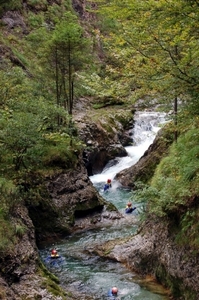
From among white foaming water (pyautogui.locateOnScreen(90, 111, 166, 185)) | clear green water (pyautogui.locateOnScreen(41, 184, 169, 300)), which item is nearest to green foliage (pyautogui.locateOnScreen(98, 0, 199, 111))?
clear green water (pyautogui.locateOnScreen(41, 184, 169, 300))

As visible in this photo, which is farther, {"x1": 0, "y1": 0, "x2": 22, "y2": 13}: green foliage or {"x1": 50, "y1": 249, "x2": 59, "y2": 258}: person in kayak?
{"x1": 0, "y1": 0, "x2": 22, "y2": 13}: green foliage

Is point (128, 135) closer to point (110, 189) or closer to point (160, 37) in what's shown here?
point (110, 189)

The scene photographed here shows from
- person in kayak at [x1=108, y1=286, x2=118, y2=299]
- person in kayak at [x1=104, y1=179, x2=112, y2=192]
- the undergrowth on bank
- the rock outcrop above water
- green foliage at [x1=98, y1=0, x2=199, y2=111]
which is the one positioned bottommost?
person in kayak at [x1=104, y1=179, x2=112, y2=192]

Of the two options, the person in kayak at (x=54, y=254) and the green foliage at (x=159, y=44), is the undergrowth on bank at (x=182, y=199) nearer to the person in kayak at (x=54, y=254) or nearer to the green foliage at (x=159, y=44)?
the green foliage at (x=159, y=44)

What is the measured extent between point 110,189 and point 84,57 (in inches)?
317

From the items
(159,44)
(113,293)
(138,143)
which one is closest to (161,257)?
(113,293)

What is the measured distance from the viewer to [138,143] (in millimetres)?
28406

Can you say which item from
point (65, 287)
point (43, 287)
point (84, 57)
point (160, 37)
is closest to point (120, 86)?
point (160, 37)

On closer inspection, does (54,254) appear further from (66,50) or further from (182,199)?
(66,50)

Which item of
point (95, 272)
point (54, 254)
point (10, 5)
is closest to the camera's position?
point (95, 272)

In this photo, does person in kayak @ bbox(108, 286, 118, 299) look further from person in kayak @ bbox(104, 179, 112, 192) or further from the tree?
person in kayak @ bbox(104, 179, 112, 192)

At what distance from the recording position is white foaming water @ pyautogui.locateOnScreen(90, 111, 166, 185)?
82.1 feet

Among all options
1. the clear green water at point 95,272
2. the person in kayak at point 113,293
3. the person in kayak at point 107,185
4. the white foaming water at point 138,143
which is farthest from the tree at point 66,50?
the person in kayak at point 113,293

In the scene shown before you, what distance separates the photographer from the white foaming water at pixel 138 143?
82.1 feet
